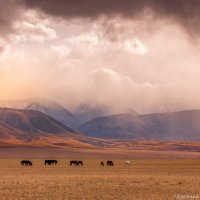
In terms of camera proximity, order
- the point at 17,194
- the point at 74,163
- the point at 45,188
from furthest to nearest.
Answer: the point at 74,163, the point at 45,188, the point at 17,194

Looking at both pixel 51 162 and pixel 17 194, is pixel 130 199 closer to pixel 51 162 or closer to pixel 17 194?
pixel 17 194

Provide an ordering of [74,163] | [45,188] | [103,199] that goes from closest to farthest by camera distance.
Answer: [103,199]
[45,188]
[74,163]

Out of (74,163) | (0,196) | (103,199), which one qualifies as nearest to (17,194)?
(0,196)

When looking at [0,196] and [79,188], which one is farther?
[79,188]

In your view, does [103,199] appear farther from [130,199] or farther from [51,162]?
[51,162]

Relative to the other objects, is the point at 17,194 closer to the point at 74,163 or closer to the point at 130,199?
the point at 130,199

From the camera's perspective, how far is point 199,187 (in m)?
33.2

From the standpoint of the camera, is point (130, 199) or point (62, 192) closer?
point (130, 199)

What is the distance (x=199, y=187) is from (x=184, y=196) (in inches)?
249

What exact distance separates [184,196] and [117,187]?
24.7 ft

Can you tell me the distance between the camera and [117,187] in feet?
111

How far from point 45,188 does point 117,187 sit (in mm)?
5422

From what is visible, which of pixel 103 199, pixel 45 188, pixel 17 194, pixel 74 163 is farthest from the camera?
pixel 74 163

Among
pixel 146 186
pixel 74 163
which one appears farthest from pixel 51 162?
pixel 146 186
